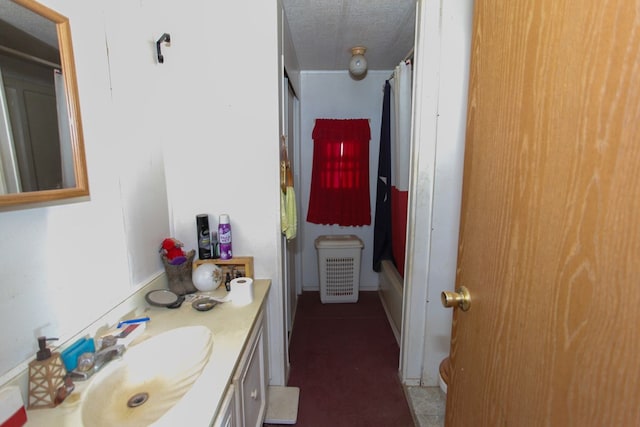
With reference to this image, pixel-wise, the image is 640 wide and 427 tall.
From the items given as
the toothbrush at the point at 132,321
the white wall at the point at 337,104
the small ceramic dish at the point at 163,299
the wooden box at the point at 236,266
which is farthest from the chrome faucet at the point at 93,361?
the white wall at the point at 337,104

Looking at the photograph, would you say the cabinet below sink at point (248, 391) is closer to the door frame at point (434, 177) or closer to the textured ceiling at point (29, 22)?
the door frame at point (434, 177)

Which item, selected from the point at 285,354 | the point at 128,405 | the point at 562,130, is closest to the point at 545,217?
the point at 562,130

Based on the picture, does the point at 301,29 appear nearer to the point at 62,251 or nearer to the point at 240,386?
the point at 62,251

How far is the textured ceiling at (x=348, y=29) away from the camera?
1.72 meters

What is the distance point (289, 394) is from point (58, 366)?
125 cm

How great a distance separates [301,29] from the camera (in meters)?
1.99

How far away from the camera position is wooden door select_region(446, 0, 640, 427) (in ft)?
1.23

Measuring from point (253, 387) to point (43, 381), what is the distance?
0.72 meters

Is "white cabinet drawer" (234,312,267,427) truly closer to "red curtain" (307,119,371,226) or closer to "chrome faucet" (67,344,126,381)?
"chrome faucet" (67,344,126,381)

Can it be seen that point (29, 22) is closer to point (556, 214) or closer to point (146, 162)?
point (146, 162)

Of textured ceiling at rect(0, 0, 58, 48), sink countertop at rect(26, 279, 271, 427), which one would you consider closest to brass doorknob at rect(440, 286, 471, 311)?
sink countertop at rect(26, 279, 271, 427)

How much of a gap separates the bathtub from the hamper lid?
0.33 metres

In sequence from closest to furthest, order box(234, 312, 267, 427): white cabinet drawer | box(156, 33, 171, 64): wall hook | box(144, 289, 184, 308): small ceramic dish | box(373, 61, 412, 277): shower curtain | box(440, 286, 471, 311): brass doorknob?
1. box(440, 286, 471, 311): brass doorknob
2. box(234, 312, 267, 427): white cabinet drawer
3. box(144, 289, 184, 308): small ceramic dish
4. box(156, 33, 171, 64): wall hook
5. box(373, 61, 412, 277): shower curtain

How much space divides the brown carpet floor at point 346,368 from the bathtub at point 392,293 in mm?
68
